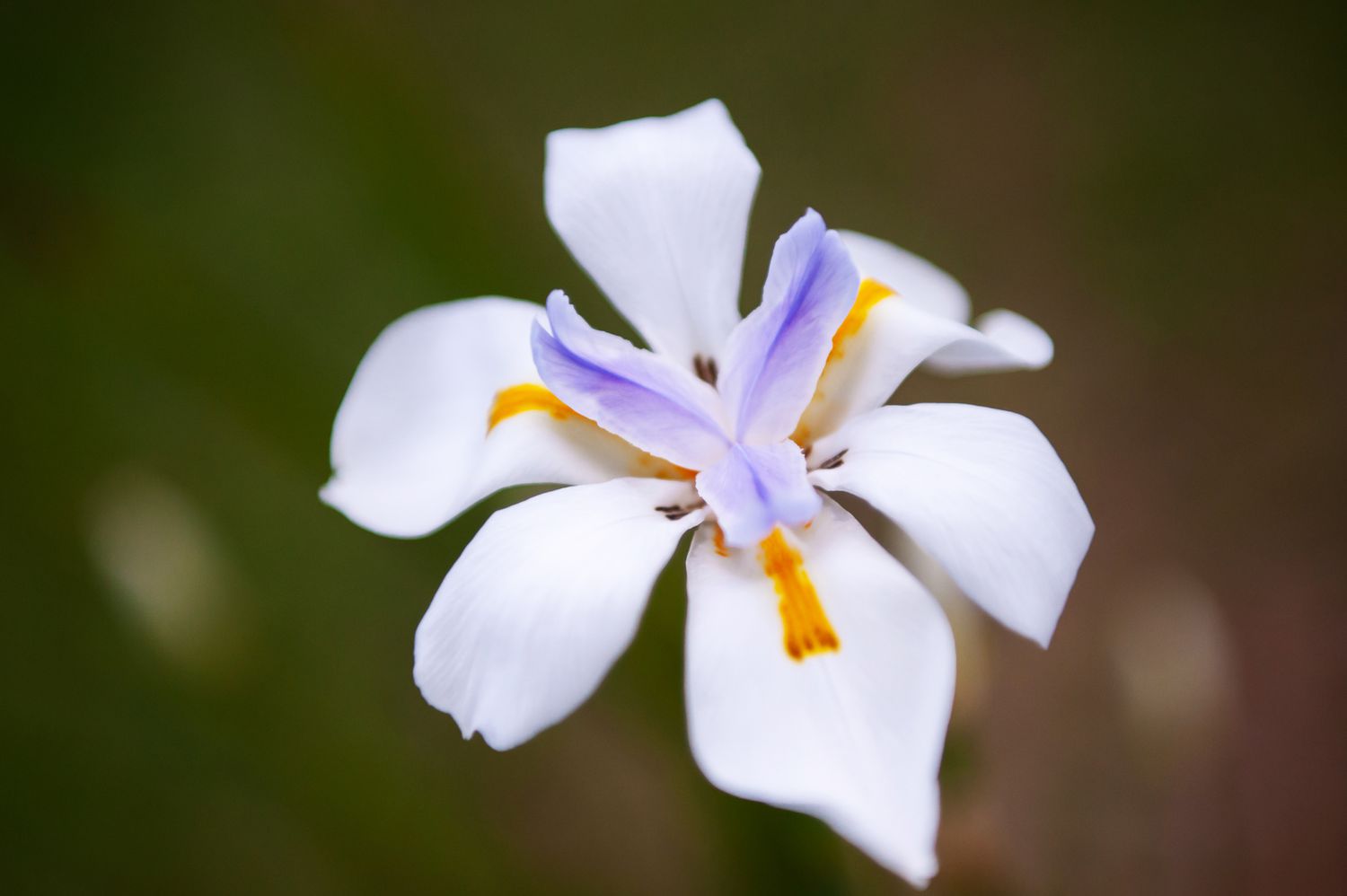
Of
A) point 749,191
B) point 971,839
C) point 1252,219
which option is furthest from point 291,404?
point 1252,219

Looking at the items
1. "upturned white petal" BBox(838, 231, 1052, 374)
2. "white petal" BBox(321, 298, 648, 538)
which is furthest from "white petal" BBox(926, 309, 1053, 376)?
"white petal" BBox(321, 298, 648, 538)

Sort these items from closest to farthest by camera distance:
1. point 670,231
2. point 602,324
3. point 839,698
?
point 839,698 < point 670,231 < point 602,324

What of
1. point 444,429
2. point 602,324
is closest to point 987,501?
point 444,429

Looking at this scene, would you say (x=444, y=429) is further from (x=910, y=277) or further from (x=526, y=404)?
(x=910, y=277)

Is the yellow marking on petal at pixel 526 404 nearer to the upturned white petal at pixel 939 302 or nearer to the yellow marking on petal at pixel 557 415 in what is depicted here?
the yellow marking on petal at pixel 557 415

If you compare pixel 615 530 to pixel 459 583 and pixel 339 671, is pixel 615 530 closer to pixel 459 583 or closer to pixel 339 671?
pixel 459 583

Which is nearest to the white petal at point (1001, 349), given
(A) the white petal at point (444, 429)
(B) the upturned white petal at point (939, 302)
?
(B) the upturned white petal at point (939, 302)
